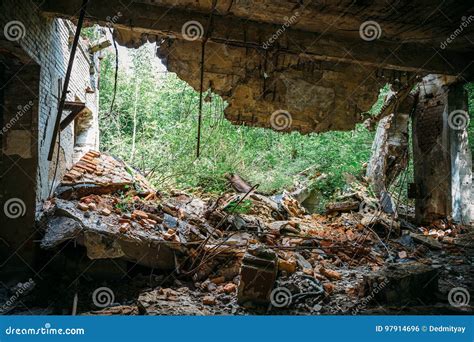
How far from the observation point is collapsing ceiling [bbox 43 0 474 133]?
4.46 m

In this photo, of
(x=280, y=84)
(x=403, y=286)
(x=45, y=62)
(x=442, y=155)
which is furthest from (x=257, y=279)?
(x=442, y=155)

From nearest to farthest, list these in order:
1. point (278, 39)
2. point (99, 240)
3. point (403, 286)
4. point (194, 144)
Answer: point (403, 286) → point (99, 240) → point (278, 39) → point (194, 144)

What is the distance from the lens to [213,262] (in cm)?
459

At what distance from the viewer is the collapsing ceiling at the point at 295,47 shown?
4465 millimetres

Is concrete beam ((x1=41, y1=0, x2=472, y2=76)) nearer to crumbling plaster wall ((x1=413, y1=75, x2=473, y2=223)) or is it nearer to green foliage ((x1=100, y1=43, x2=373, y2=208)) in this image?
crumbling plaster wall ((x1=413, y1=75, x2=473, y2=223))

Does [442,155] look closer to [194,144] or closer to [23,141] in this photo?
[194,144]

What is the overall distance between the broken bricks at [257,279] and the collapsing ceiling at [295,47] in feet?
8.66

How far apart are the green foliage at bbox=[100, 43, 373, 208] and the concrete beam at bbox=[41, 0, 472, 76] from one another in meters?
4.41

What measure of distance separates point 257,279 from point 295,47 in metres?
3.69

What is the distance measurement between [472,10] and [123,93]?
11.9 metres

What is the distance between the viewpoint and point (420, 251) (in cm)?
538

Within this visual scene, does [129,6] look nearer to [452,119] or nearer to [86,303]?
[86,303]

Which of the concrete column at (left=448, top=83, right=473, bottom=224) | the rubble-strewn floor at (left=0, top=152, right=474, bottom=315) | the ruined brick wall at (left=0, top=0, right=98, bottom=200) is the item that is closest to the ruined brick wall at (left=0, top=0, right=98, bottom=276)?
the ruined brick wall at (left=0, top=0, right=98, bottom=200)

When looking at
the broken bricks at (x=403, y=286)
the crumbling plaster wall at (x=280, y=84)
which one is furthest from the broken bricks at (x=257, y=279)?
the crumbling plaster wall at (x=280, y=84)
